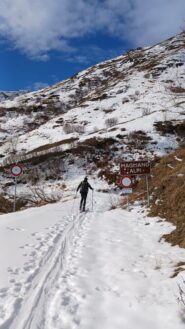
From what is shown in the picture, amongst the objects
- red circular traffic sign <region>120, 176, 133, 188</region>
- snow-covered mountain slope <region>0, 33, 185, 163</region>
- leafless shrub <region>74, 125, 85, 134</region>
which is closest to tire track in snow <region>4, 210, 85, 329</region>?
red circular traffic sign <region>120, 176, 133, 188</region>

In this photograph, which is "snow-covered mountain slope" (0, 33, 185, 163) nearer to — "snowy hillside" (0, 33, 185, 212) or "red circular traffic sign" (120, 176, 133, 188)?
"snowy hillside" (0, 33, 185, 212)

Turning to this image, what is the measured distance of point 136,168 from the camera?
16609 mm

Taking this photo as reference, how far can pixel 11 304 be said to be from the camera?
508 cm

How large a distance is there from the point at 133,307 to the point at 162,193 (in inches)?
395

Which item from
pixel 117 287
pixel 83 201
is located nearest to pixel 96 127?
pixel 83 201

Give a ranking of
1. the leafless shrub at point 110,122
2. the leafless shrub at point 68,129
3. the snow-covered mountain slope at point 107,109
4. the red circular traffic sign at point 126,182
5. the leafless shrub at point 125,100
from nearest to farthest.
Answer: the red circular traffic sign at point 126,182 → the snow-covered mountain slope at point 107,109 → the leafless shrub at point 110,122 → the leafless shrub at point 68,129 → the leafless shrub at point 125,100

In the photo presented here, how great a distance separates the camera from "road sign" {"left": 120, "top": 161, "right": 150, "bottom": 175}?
16.6m

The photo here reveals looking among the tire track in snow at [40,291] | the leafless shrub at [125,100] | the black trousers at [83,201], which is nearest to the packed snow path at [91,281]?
the tire track in snow at [40,291]

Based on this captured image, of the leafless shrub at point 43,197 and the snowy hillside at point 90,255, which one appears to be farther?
the leafless shrub at point 43,197

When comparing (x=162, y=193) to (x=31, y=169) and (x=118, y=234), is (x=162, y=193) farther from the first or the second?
(x=31, y=169)

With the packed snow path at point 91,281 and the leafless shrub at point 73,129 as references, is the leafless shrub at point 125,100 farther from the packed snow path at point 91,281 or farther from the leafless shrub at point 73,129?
the packed snow path at point 91,281

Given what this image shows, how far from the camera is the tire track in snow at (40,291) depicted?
4484 millimetres

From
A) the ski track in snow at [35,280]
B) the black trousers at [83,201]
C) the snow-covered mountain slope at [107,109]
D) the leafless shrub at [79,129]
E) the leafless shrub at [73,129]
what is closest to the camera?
the ski track in snow at [35,280]

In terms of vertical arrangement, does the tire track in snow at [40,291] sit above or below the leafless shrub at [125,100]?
below
